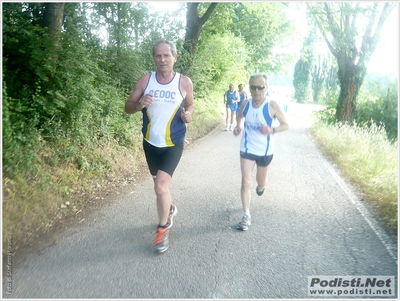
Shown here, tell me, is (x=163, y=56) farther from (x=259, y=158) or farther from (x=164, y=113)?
(x=259, y=158)

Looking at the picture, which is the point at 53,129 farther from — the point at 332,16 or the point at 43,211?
the point at 332,16

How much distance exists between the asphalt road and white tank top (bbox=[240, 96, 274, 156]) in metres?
0.97

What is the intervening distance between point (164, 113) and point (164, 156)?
49 centimetres

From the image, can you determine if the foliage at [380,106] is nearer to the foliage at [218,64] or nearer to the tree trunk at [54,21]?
the foliage at [218,64]

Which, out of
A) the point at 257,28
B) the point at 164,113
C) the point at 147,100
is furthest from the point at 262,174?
the point at 257,28

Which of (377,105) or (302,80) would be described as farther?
(302,80)

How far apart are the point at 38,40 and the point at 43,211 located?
9.15ft

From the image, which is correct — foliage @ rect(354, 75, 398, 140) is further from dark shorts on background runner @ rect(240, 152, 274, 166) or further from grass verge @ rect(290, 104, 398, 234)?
dark shorts on background runner @ rect(240, 152, 274, 166)

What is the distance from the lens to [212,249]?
3547 mm

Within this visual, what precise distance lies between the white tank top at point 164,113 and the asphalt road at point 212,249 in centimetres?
118

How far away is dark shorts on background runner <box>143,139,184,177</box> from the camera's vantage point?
3688mm

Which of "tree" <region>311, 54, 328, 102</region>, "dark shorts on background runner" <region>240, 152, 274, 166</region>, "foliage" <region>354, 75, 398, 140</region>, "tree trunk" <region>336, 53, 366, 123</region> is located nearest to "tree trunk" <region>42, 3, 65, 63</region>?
"dark shorts on background runner" <region>240, 152, 274, 166</region>

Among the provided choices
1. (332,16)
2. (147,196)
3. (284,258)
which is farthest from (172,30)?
→ (284,258)

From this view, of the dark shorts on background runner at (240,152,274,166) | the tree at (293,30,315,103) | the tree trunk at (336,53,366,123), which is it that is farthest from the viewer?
the tree at (293,30,315,103)
